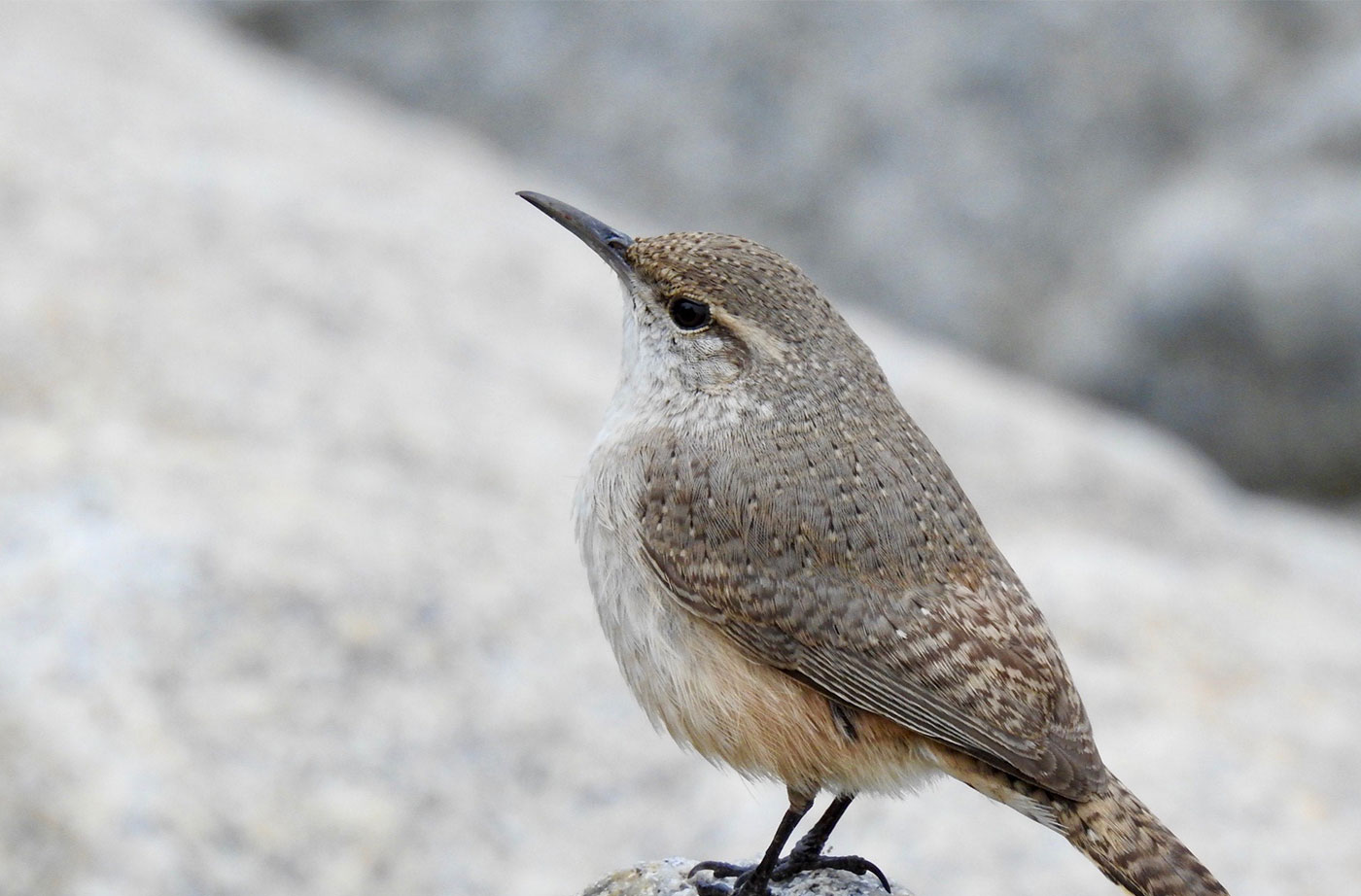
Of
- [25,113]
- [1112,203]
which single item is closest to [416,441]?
[25,113]

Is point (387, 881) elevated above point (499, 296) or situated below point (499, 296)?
below

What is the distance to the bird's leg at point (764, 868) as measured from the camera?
3973 millimetres

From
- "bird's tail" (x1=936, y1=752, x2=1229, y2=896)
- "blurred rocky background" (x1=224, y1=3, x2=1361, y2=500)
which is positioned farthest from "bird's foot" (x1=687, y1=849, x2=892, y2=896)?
"blurred rocky background" (x1=224, y1=3, x2=1361, y2=500)

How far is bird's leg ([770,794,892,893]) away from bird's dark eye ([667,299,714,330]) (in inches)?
52.3

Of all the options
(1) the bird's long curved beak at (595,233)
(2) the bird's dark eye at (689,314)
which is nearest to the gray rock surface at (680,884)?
(2) the bird's dark eye at (689,314)

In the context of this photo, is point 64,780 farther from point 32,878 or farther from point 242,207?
point 242,207

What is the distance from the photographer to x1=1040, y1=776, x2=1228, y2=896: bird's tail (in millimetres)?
3479

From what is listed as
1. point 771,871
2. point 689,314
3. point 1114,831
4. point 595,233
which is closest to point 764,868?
point 771,871

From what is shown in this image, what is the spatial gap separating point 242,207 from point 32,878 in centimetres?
459

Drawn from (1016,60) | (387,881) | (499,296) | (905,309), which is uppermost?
(1016,60)

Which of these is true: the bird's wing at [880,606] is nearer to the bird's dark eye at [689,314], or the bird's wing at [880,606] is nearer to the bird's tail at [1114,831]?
the bird's tail at [1114,831]

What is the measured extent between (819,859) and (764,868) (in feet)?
1.43

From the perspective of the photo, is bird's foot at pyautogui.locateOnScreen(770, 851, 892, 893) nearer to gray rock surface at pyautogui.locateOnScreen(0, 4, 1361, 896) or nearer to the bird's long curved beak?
gray rock surface at pyautogui.locateOnScreen(0, 4, 1361, 896)

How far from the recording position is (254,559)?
21.1 ft
